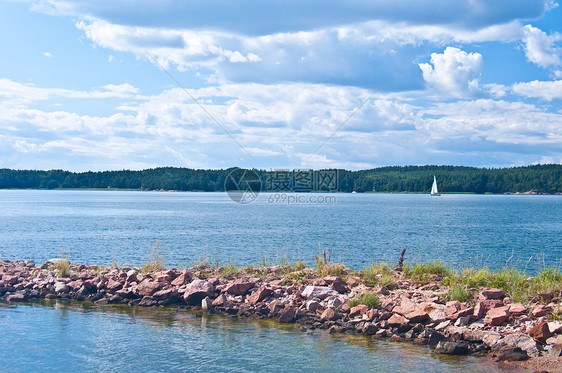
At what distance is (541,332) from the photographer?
12.1 meters

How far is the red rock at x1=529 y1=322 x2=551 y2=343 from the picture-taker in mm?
12094

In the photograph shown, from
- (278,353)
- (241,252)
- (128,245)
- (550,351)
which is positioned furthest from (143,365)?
(128,245)

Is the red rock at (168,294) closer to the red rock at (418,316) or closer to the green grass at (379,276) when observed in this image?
the green grass at (379,276)

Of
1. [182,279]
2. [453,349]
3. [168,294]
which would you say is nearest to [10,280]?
[168,294]

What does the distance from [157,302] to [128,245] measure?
23.3 m

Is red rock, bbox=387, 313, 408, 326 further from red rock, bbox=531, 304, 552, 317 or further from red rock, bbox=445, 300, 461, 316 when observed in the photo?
red rock, bbox=531, 304, 552, 317

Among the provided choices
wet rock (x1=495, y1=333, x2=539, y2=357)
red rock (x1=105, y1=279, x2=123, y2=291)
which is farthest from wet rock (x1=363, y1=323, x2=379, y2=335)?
red rock (x1=105, y1=279, x2=123, y2=291)

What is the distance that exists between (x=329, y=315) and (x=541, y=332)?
5504 millimetres

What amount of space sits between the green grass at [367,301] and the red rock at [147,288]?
7.15 metres

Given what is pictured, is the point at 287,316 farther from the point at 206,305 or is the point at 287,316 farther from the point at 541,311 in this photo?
the point at 541,311

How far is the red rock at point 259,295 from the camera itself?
54.0ft

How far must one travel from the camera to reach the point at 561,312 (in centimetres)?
1301

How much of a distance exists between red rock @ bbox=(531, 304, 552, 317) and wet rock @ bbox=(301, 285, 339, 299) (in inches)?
220

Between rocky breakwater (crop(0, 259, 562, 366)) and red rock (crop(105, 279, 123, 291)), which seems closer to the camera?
rocky breakwater (crop(0, 259, 562, 366))
